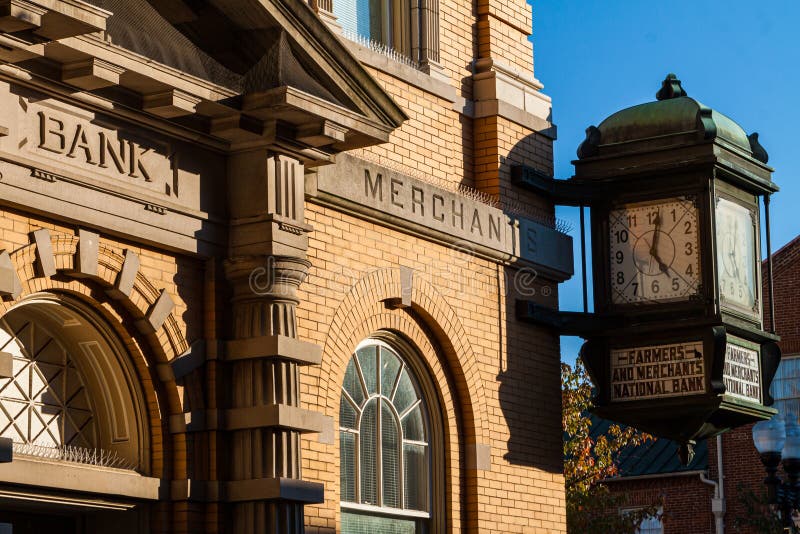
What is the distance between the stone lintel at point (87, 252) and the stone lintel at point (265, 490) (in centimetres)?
205

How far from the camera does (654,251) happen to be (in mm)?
16547

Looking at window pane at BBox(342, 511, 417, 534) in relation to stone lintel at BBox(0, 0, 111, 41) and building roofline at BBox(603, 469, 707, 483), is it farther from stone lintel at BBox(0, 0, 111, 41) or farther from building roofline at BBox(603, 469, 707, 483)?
building roofline at BBox(603, 469, 707, 483)

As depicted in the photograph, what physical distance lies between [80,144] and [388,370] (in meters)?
4.64

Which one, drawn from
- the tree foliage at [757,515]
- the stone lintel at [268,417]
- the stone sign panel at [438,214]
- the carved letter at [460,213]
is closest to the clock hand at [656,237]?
the stone sign panel at [438,214]

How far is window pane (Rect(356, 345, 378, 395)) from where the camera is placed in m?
14.7

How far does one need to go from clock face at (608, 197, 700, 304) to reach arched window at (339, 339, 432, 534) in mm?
2797

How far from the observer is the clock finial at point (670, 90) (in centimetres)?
1714

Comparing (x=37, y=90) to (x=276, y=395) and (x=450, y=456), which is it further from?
(x=450, y=456)

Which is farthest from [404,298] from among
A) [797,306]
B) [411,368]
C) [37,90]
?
[797,306]

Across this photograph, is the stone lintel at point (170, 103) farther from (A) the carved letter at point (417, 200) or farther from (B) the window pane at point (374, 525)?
(B) the window pane at point (374, 525)

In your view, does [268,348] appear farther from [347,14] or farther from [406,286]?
[347,14]

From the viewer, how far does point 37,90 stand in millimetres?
11211

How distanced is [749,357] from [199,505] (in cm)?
717

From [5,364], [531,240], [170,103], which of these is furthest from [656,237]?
[5,364]
